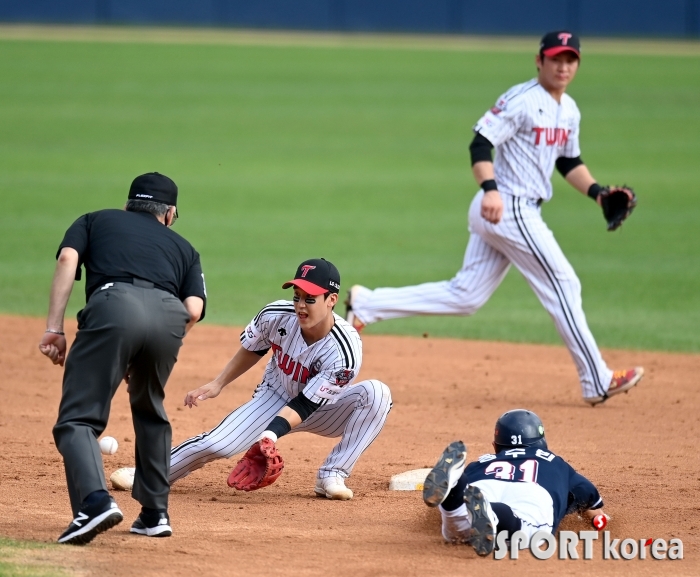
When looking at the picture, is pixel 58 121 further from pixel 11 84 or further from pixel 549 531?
pixel 549 531

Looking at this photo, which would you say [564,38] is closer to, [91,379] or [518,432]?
[518,432]

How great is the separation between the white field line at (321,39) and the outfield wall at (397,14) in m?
0.33

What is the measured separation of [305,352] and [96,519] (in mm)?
1376

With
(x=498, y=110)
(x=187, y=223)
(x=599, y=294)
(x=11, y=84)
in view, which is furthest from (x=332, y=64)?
(x=498, y=110)

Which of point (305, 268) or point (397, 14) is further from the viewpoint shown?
point (397, 14)

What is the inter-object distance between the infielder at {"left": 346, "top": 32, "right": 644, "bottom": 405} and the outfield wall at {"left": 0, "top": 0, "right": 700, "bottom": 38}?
29.3 meters

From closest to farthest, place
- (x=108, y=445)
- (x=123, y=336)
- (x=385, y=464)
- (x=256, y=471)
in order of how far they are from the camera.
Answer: (x=123, y=336), (x=256, y=471), (x=108, y=445), (x=385, y=464)

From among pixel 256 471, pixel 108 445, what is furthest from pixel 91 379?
pixel 108 445

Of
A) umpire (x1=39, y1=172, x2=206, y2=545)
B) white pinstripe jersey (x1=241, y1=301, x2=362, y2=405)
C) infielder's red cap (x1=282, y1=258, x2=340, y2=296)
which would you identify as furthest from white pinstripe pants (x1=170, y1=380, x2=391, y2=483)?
umpire (x1=39, y1=172, x2=206, y2=545)

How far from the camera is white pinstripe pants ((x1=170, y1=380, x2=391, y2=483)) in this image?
16.9 feet

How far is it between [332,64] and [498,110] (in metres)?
24.4

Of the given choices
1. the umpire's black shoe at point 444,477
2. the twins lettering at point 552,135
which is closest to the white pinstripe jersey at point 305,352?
the umpire's black shoe at point 444,477

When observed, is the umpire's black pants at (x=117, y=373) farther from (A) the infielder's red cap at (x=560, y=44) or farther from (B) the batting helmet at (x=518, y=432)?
(A) the infielder's red cap at (x=560, y=44)

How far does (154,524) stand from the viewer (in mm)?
4410
